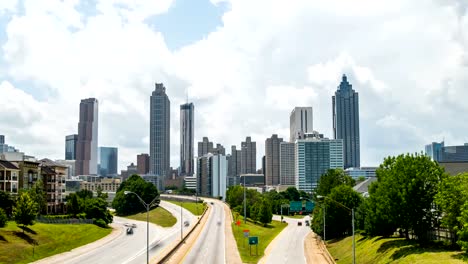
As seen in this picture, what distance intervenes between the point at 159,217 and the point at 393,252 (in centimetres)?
11127

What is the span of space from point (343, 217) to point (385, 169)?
30558 mm

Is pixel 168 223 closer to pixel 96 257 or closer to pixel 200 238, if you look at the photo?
pixel 200 238

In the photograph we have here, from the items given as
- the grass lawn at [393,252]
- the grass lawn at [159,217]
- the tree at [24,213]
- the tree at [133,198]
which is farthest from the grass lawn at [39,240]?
the tree at [133,198]

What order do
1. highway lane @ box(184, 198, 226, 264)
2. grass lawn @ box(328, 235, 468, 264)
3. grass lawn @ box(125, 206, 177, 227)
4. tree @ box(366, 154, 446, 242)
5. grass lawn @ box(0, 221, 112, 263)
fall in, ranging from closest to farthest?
grass lawn @ box(328, 235, 468, 264) < tree @ box(366, 154, 446, 242) < highway lane @ box(184, 198, 226, 264) < grass lawn @ box(0, 221, 112, 263) < grass lawn @ box(125, 206, 177, 227)

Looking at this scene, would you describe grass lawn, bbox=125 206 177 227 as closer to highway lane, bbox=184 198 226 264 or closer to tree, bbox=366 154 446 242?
highway lane, bbox=184 198 226 264

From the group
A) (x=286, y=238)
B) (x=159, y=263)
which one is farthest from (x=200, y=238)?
(x=159, y=263)

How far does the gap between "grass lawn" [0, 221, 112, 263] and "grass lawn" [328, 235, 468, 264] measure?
140 feet

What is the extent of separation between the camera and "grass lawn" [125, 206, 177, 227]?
481ft

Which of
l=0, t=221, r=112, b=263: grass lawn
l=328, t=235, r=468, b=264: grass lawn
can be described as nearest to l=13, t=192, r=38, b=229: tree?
l=0, t=221, r=112, b=263: grass lawn

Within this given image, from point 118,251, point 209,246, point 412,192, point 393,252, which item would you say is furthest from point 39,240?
point 412,192

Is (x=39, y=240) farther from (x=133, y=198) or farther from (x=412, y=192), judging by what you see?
(x=133, y=198)

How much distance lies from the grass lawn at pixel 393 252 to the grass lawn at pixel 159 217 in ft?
246

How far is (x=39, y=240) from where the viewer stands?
271 feet

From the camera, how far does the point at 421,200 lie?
53.7 meters
